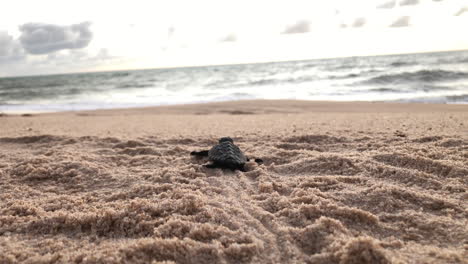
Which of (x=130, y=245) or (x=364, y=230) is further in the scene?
(x=364, y=230)

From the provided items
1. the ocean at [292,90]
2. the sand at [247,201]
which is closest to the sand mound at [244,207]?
the sand at [247,201]

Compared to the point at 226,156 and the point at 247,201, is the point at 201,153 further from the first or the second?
the point at 247,201

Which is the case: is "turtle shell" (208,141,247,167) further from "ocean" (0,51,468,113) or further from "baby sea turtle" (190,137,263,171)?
"ocean" (0,51,468,113)

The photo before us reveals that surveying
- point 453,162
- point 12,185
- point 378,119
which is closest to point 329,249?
point 453,162

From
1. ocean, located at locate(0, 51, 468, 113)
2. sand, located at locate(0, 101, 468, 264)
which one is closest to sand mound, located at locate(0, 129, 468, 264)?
sand, located at locate(0, 101, 468, 264)

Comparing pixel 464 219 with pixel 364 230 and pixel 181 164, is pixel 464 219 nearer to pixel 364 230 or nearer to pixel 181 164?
pixel 364 230
